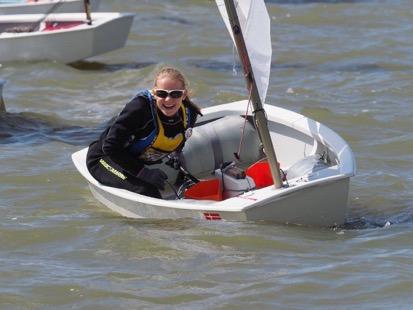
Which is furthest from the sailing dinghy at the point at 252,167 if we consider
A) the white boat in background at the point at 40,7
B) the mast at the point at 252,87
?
the white boat in background at the point at 40,7

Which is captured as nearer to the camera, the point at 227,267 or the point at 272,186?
the point at 227,267

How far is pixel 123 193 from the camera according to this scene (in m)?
6.78

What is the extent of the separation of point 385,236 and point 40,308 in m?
2.13

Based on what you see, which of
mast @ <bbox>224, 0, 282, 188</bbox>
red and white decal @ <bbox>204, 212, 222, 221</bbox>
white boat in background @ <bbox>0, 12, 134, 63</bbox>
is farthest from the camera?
white boat in background @ <bbox>0, 12, 134, 63</bbox>

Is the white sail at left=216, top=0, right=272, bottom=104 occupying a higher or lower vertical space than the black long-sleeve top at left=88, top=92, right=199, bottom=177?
higher

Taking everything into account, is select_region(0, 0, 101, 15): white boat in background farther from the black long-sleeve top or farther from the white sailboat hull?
the black long-sleeve top

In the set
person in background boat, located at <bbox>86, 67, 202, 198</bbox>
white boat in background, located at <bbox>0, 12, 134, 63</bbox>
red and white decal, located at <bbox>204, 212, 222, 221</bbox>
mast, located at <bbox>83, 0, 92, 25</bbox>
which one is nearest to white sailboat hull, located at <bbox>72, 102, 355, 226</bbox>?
red and white decal, located at <bbox>204, 212, 222, 221</bbox>

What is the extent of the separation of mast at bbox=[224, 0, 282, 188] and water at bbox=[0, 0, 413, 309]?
340 millimetres

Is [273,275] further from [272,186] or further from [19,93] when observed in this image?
[19,93]

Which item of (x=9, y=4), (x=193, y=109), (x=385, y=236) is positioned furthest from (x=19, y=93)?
(x=385, y=236)

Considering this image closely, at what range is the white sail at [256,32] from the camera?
21.1 ft

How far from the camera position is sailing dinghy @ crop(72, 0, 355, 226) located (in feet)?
21.2

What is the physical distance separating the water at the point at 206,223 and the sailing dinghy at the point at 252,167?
12 cm

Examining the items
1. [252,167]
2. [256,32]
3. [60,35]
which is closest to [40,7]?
[60,35]
